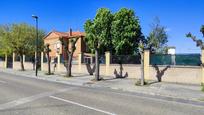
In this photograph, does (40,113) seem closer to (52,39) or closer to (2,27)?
(2,27)

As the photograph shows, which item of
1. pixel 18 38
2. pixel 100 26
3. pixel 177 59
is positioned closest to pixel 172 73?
pixel 177 59

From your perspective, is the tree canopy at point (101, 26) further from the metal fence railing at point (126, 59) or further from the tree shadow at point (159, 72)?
the tree shadow at point (159, 72)

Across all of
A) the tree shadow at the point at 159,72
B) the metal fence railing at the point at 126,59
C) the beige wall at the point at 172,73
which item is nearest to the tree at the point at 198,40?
the beige wall at the point at 172,73

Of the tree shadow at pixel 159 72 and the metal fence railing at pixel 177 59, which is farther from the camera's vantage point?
the tree shadow at pixel 159 72

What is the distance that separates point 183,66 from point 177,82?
1.33m

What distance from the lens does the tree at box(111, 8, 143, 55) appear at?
154 feet

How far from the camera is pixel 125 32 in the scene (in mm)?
47250

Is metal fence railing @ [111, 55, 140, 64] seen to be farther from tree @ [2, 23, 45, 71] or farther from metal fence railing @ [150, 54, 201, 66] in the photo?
tree @ [2, 23, 45, 71]

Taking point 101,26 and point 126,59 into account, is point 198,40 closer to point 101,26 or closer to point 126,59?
point 126,59

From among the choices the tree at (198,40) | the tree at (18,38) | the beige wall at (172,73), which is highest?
the tree at (18,38)

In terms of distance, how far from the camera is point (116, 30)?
4791 centimetres

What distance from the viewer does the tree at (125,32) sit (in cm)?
4684

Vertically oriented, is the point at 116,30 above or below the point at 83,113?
above

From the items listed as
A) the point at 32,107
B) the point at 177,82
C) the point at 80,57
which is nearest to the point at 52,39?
the point at 80,57
